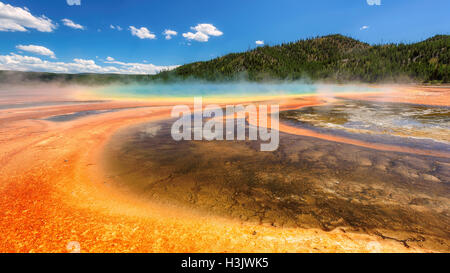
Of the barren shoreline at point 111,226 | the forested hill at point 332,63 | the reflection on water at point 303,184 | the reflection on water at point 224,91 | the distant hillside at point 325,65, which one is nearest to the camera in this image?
the barren shoreline at point 111,226

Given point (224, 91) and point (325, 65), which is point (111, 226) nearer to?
point (224, 91)

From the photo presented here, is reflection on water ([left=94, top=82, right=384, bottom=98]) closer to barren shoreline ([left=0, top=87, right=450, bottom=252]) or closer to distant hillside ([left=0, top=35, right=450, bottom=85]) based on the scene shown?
Answer: distant hillside ([left=0, top=35, right=450, bottom=85])

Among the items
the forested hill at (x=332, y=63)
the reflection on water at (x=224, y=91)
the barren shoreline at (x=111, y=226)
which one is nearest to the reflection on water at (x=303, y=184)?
the barren shoreline at (x=111, y=226)

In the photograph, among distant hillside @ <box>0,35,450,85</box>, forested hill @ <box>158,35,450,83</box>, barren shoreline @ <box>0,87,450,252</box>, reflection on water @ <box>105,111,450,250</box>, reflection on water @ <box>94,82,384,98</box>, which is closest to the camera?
barren shoreline @ <box>0,87,450,252</box>

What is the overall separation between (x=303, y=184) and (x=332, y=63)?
245 ft

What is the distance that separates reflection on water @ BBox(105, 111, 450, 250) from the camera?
2795 mm

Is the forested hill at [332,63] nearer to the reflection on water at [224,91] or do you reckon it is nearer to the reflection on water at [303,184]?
the reflection on water at [224,91]

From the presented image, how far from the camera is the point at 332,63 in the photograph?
66812 millimetres

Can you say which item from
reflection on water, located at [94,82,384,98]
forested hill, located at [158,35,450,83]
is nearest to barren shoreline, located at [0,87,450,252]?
reflection on water, located at [94,82,384,98]

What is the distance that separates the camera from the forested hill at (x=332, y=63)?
159 ft

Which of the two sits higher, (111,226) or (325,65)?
(325,65)

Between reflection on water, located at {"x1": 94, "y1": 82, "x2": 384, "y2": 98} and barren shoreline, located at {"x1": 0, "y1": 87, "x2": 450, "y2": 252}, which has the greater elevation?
reflection on water, located at {"x1": 94, "y1": 82, "x2": 384, "y2": 98}

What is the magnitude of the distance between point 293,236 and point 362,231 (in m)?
0.85

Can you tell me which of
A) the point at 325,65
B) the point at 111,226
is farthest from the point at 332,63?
the point at 111,226
